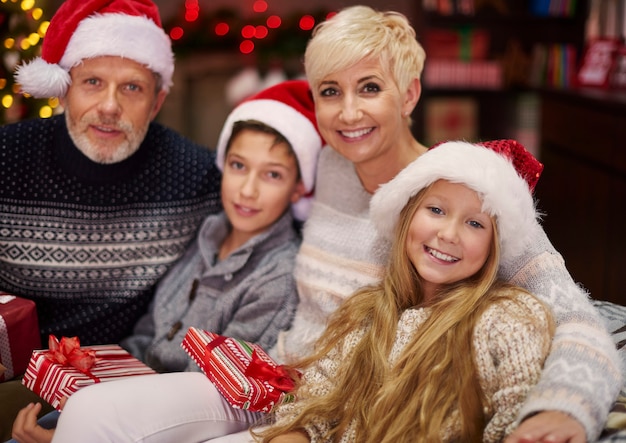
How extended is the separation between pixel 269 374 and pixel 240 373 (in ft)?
0.22

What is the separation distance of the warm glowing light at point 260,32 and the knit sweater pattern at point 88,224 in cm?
384

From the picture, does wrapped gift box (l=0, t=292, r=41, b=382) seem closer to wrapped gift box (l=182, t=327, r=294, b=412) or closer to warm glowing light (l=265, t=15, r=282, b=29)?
wrapped gift box (l=182, t=327, r=294, b=412)

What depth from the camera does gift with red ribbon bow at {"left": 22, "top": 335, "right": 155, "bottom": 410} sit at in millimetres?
1818

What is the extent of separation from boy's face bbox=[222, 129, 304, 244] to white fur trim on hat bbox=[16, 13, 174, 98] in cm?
40

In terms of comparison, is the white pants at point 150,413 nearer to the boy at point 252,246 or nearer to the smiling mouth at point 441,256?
the boy at point 252,246

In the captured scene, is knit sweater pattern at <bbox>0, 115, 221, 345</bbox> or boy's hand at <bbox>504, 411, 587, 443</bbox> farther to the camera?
knit sweater pattern at <bbox>0, 115, 221, 345</bbox>

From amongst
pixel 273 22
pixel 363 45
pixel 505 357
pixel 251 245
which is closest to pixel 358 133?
pixel 363 45

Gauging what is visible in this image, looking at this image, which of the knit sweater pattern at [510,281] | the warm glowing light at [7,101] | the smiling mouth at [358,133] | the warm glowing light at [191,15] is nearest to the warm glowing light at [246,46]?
the warm glowing light at [191,15]

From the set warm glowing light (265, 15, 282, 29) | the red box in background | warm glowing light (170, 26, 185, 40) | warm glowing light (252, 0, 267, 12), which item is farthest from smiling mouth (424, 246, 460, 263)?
warm glowing light (252, 0, 267, 12)

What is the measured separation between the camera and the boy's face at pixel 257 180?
2164mm

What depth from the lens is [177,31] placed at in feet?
19.7

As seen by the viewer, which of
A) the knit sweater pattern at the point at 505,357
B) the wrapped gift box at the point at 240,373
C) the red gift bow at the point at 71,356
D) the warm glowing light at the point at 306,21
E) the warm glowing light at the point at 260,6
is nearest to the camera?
the knit sweater pattern at the point at 505,357

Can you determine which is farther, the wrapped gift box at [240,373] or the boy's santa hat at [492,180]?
the wrapped gift box at [240,373]

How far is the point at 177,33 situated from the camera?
5.99m
